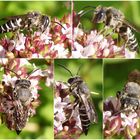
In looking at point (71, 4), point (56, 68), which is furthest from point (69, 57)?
point (71, 4)

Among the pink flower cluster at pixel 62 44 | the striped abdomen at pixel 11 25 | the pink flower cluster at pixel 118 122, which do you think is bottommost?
the pink flower cluster at pixel 118 122

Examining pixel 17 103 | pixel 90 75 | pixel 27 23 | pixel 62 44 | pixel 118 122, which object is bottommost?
pixel 118 122

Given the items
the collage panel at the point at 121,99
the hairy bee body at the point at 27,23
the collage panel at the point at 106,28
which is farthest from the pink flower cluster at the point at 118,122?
the hairy bee body at the point at 27,23

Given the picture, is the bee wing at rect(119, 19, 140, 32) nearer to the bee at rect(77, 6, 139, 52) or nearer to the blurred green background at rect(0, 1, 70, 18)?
the bee at rect(77, 6, 139, 52)

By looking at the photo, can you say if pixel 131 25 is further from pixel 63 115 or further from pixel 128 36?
pixel 63 115

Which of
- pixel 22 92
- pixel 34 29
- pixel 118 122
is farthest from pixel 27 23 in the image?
pixel 118 122

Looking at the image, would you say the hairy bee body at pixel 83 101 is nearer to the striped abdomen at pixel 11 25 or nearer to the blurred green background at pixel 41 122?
the blurred green background at pixel 41 122

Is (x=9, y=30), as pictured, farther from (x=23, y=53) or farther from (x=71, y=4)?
(x=71, y=4)
